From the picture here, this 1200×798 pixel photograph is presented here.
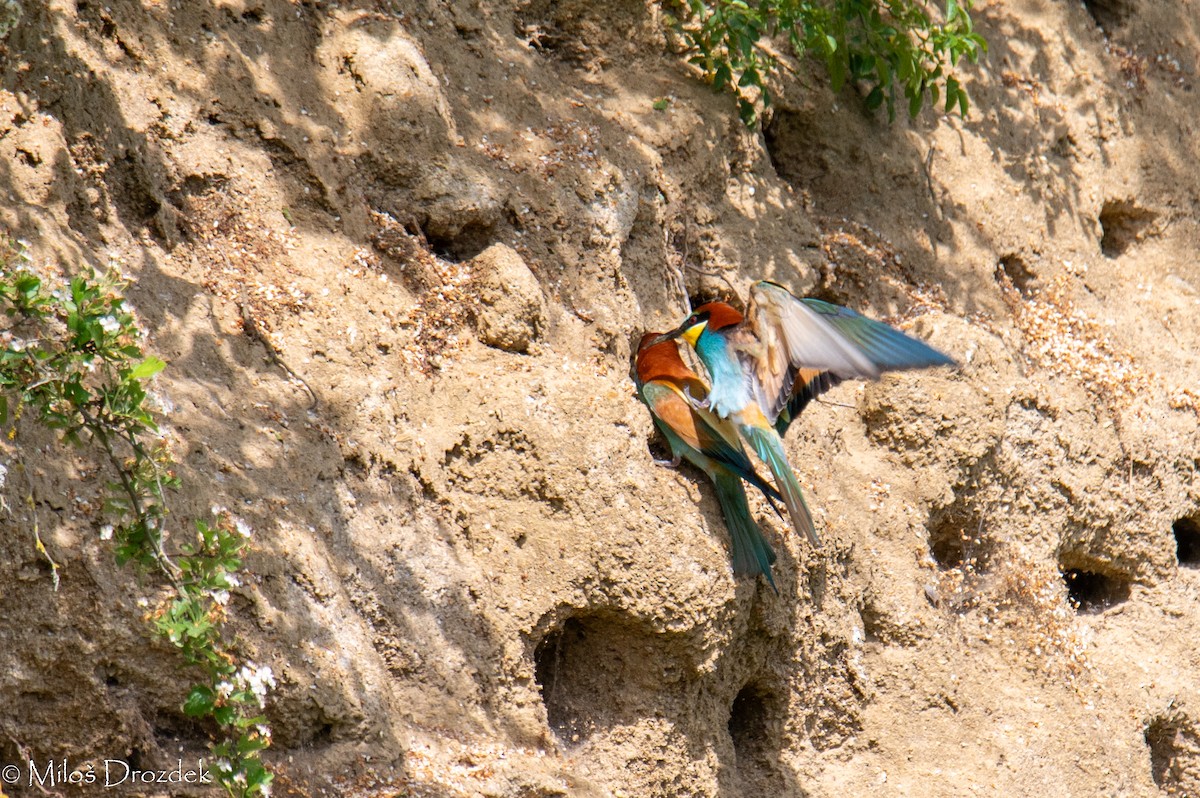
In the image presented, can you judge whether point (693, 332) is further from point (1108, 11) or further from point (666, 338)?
point (1108, 11)

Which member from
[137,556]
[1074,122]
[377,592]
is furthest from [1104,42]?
[137,556]

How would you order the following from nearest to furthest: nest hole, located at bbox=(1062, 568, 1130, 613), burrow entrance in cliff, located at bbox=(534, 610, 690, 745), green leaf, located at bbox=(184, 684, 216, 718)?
green leaf, located at bbox=(184, 684, 216, 718) < burrow entrance in cliff, located at bbox=(534, 610, 690, 745) < nest hole, located at bbox=(1062, 568, 1130, 613)

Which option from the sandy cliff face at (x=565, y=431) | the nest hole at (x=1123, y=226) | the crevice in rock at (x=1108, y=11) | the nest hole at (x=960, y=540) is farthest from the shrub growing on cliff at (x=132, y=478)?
the crevice in rock at (x=1108, y=11)

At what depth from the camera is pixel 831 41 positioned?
4.43 meters

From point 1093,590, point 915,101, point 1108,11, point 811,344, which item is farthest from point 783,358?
Answer: point 1108,11

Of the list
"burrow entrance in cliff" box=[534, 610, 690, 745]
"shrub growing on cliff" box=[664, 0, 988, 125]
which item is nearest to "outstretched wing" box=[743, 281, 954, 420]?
"burrow entrance in cliff" box=[534, 610, 690, 745]

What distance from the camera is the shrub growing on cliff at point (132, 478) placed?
2.34m

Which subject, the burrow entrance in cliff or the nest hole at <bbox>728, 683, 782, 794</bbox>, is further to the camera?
the nest hole at <bbox>728, 683, 782, 794</bbox>

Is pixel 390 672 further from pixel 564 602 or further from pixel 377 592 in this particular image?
pixel 564 602

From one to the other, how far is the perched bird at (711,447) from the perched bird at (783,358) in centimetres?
4

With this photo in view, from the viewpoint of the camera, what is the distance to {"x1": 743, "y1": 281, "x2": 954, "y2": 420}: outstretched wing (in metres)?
3.58

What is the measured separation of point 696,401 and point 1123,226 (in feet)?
9.13

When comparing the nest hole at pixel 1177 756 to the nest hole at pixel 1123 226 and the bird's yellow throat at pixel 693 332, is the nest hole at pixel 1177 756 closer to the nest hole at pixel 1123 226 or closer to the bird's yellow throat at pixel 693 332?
the nest hole at pixel 1123 226

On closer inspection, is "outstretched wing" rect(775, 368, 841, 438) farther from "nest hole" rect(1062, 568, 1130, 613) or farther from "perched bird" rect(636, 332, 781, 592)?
"nest hole" rect(1062, 568, 1130, 613)
